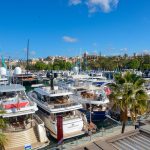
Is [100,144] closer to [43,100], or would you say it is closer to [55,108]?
[55,108]

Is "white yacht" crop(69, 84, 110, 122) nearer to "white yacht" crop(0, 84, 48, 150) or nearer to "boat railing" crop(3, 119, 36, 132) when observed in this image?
"white yacht" crop(0, 84, 48, 150)

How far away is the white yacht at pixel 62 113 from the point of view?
981 inches

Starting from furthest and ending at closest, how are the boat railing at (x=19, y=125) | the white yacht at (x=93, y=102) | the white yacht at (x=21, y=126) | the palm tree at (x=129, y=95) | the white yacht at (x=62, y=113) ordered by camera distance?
the white yacht at (x=93, y=102) < the white yacht at (x=62, y=113) < the boat railing at (x=19, y=125) < the white yacht at (x=21, y=126) < the palm tree at (x=129, y=95)

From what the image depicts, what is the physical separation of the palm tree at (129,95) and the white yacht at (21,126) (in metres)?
8.84

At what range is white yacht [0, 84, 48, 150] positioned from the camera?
70.8 feet

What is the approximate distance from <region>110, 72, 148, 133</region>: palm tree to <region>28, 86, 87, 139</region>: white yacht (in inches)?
301

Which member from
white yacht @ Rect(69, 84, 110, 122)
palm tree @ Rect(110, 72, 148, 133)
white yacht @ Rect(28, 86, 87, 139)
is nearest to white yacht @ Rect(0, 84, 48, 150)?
white yacht @ Rect(28, 86, 87, 139)

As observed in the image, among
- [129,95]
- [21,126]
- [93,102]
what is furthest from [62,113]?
[129,95]

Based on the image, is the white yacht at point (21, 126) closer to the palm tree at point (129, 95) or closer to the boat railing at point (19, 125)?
the boat railing at point (19, 125)

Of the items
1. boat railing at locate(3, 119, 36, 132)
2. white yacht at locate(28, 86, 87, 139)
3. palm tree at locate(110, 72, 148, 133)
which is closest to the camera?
palm tree at locate(110, 72, 148, 133)

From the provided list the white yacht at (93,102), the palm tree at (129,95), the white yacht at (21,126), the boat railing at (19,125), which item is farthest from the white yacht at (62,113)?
the palm tree at (129,95)

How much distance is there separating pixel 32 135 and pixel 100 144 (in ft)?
44.4

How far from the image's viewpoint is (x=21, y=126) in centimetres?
2330

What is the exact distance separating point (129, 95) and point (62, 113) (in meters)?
10.4
